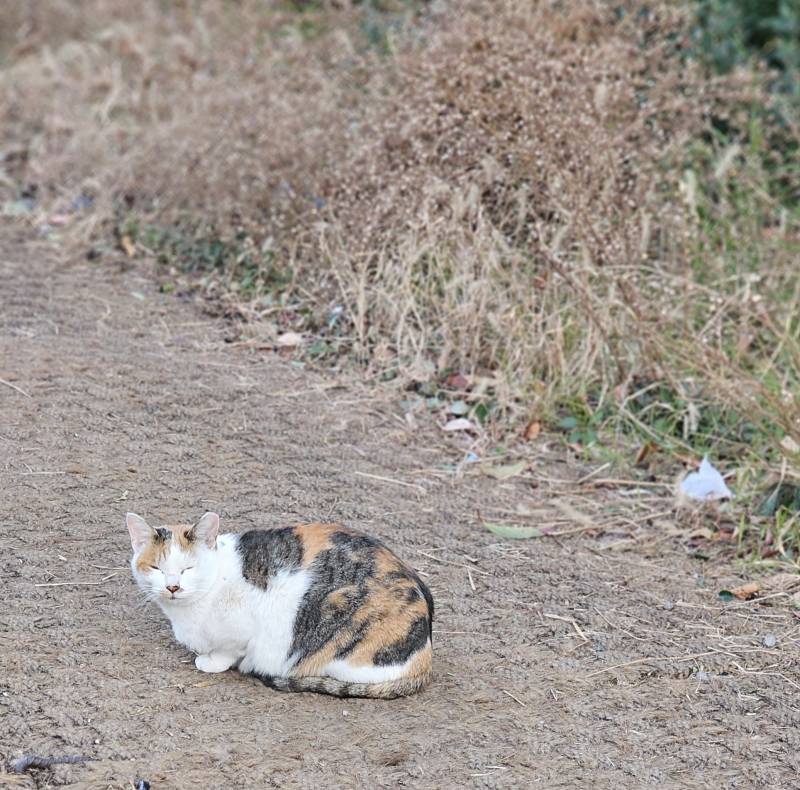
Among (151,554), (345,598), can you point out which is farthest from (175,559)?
(345,598)

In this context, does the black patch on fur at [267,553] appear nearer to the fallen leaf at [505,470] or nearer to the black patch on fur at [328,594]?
the black patch on fur at [328,594]

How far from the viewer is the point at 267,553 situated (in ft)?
11.4

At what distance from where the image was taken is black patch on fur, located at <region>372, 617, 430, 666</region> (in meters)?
3.34

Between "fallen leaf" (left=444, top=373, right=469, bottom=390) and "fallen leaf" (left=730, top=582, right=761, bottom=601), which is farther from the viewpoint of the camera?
"fallen leaf" (left=444, top=373, right=469, bottom=390)

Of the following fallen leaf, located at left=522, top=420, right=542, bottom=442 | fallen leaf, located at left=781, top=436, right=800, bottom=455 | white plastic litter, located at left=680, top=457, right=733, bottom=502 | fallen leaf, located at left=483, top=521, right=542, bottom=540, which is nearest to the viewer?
fallen leaf, located at left=483, top=521, right=542, bottom=540

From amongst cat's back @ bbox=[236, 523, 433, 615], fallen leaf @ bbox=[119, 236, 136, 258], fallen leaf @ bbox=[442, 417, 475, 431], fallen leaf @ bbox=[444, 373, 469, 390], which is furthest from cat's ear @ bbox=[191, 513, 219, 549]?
fallen leaf @ bbox=[119, 236, 136, 258]

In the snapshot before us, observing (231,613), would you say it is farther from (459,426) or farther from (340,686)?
(459,426)

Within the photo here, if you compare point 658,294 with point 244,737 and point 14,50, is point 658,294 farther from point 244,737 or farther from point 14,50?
point 14,50

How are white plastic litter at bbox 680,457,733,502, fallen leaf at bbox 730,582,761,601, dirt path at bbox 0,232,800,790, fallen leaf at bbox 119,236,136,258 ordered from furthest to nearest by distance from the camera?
fallen leaf at bbox 119,236,136,258 < white plastic litter at bbox 680,457,733,502 < fallen leaf at bbox 730,582,761,601 < dirt path at bbox 0,232,800,790

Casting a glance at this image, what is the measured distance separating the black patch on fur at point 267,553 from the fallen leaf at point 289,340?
236 centimetres

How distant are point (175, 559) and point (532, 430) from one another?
2499 millimetres

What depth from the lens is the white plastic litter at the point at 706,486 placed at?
4.97m

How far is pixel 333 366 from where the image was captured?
18.9 ft

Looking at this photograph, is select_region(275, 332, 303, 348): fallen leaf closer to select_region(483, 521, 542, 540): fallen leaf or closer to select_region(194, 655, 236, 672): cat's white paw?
select_region(483, 521, 542, 540): fallen leaf
